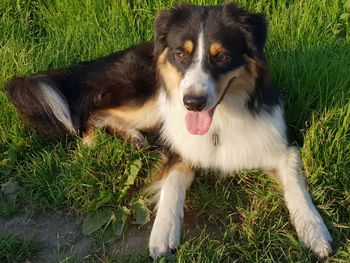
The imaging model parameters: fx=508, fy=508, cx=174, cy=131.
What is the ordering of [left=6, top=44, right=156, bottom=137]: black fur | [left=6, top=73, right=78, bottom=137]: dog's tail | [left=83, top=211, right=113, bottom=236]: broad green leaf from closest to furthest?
[left=83, top=211, right=113, bottom=236]: broad green leaf, [left=6, top=73, right=78, bottom=137]: dog's tail, [left=6, top=44, right=156, bottom=137]: black fur

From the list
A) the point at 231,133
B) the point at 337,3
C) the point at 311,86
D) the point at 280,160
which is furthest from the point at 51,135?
the point at 337,3

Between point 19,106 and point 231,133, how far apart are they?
4.88 feet

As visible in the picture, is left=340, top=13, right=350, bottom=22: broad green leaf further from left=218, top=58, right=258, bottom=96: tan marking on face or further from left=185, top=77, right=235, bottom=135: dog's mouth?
left=185, top=77, right=235, bottom=135: dog's mouth

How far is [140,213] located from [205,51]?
992mm

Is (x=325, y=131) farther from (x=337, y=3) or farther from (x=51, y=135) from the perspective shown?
(x=51, y=135)

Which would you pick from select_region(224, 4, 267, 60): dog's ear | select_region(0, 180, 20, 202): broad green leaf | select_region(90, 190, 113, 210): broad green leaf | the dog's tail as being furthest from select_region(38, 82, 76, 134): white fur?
select_region(224, 4, 267, 60): dog's ear

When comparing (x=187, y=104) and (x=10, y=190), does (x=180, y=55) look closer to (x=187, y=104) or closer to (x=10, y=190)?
(x=187, y=104)

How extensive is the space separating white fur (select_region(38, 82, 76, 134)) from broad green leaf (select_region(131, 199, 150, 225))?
841mm

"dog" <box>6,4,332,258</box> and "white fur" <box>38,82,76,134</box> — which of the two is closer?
"dog" <box>6,4,332,258</box>

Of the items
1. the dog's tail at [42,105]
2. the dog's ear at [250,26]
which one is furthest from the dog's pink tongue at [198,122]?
the dog's tail at [42,105]

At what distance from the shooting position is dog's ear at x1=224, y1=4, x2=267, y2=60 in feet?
8.98

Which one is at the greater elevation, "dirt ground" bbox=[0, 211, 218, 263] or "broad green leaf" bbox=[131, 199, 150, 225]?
"broad green leaf" bbox=[131, 199, 150, 225]

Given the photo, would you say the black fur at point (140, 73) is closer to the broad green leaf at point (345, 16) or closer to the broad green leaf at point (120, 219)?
the broad green leaf at point (120, 219)

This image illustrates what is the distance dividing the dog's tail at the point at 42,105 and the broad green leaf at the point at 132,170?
566 mm
